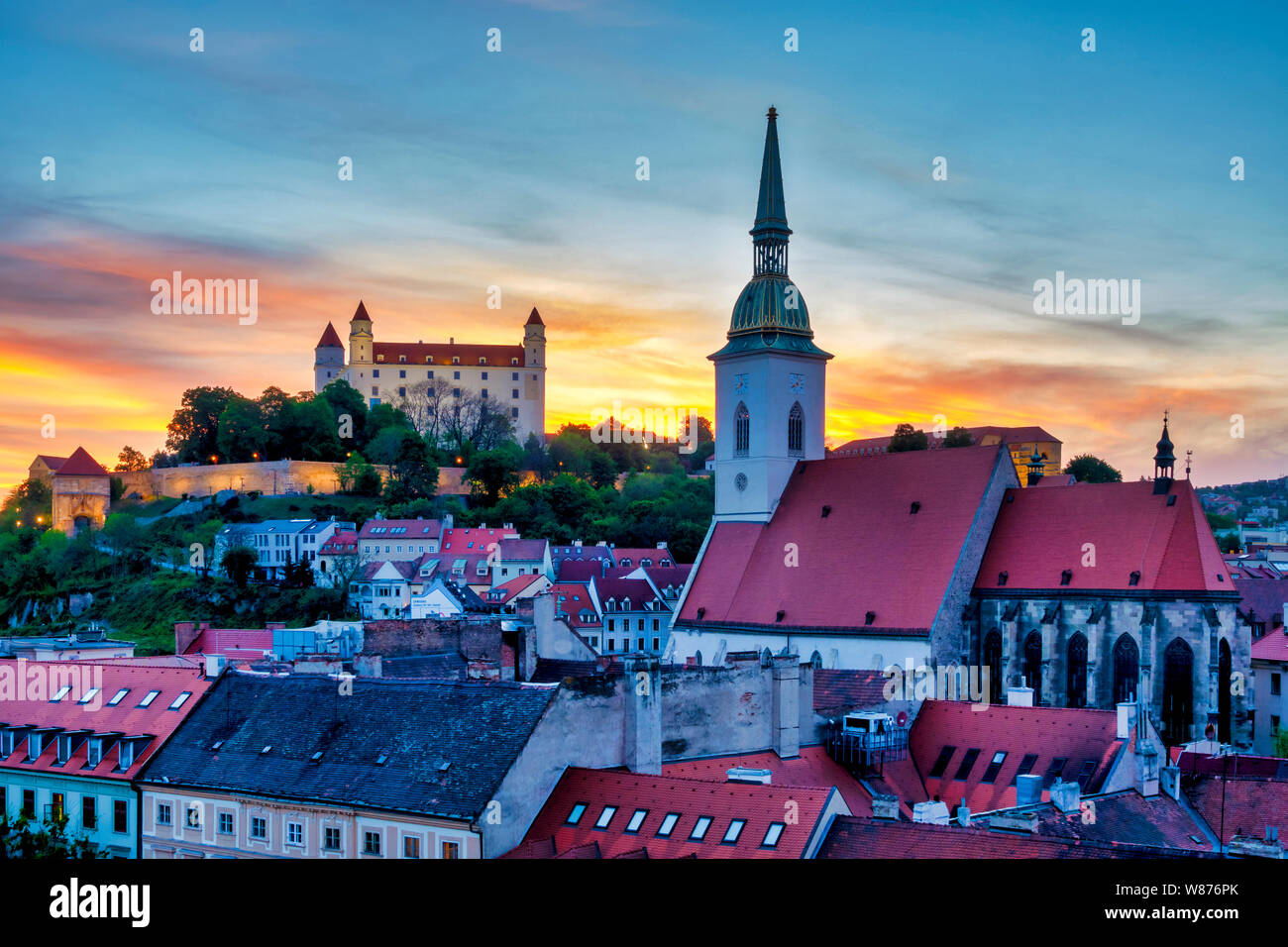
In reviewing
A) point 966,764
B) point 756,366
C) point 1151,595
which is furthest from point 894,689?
point 756,366

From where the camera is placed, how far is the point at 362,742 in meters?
28.3

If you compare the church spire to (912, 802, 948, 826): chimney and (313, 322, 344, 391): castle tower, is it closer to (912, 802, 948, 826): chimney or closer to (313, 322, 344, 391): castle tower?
(912, 802, 948, 826): chimney

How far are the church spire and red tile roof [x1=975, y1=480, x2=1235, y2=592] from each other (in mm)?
16964

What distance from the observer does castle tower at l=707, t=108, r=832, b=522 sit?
197 feet

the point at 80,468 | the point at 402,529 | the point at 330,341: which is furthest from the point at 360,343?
the point at 402,529

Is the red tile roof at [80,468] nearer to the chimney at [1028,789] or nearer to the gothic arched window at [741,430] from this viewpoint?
the gothic arched window at [741,430]

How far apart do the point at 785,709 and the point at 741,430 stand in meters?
28.0

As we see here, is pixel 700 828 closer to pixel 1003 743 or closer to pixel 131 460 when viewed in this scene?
pixel 1003 743

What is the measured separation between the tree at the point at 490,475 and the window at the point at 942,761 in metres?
99.9

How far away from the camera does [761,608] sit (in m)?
55.4

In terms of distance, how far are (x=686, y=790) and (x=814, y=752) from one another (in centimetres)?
1139

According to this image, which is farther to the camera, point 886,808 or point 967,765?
point 967,765

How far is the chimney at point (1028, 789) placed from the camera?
31000 mm
